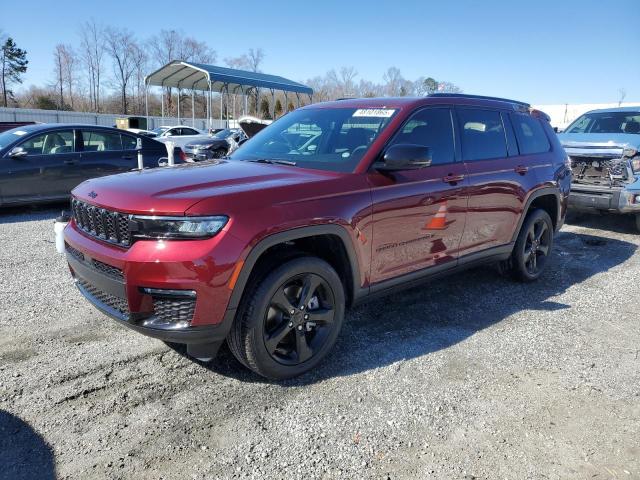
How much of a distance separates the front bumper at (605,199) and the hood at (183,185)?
20.2ft

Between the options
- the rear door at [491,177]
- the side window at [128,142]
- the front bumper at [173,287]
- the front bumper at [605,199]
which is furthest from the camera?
the side window at [128,142]

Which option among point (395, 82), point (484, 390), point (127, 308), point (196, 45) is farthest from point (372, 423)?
point (196, 45)

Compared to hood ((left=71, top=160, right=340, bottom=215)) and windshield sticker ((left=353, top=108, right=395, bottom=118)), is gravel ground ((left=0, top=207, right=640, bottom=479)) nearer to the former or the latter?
hood ((left=71, top=160, right=340, bottom=215))

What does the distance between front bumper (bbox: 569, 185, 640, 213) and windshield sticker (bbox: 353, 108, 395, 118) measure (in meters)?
5.50

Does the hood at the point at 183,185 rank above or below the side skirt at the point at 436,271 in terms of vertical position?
above

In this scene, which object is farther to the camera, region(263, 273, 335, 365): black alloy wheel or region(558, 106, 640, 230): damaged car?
region(558, 106, 640, 230): damaged car

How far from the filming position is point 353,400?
3012mm

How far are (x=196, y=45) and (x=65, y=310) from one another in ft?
216

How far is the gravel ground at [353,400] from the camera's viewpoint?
97.3 inches

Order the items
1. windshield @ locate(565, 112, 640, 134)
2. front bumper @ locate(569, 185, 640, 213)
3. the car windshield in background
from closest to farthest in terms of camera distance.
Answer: the car windshield in background
front bumper @ locate(569, 185, 640, 213)
windshield @ locate(565, 112, 640, 134)

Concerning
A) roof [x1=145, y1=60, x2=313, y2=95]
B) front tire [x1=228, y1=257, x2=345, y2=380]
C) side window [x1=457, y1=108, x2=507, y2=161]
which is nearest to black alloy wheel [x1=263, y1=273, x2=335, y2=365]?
front tire [x1=228, y1=257, x2=345, y2=380]

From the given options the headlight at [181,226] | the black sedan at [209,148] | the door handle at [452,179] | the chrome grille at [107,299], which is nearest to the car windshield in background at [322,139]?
the door handle at [452,179]

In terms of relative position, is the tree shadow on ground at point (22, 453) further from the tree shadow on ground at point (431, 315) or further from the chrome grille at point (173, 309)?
the tree shadow on ground at point (431, 315)

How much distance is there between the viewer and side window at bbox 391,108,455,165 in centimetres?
384
